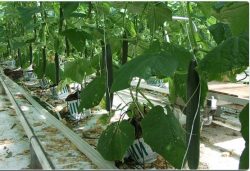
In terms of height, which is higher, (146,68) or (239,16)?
(239,16)

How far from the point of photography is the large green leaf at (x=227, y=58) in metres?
1.07

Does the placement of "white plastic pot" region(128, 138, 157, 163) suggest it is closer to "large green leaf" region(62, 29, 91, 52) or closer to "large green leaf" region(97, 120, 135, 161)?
"large green leaf" region(97, 120, 135, 161)

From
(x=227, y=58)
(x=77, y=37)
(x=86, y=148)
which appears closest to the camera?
(x=227, y=58)

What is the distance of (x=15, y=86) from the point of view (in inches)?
205

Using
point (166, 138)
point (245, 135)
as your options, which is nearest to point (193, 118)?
point (245, 135)

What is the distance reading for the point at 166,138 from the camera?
1.39 metres

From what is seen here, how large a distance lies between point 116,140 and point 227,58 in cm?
81

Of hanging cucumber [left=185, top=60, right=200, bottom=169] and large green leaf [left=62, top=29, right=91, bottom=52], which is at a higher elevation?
large green leaf [left=62, top=29, right=91, bottom=52]

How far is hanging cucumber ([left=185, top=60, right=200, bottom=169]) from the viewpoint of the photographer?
3.72 feet

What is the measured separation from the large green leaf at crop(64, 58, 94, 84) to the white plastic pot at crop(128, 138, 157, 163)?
0.62m

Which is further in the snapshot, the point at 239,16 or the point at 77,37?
the point at 77,37


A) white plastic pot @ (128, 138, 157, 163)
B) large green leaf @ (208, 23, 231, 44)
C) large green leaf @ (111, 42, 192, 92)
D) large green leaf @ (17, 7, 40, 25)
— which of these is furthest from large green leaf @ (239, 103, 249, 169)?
large green leaf @ (17, 7, 40, 25)

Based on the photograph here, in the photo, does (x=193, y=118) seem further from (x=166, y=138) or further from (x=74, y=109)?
(x=74, y=109)

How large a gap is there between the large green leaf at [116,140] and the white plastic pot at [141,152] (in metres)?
0.22
